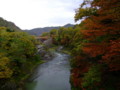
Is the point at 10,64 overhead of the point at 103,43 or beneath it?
beneath

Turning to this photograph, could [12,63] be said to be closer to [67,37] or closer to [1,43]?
[1,43]

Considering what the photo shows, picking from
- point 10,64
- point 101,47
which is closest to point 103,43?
point 101,47

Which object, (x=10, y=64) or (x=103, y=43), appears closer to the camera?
(x=103, y=43)

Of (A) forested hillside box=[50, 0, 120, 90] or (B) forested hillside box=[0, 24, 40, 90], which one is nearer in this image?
(A) forested hillside box=[50, 0, 120, 90]

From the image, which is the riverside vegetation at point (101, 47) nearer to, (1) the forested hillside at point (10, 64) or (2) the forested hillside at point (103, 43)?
(2) the forested hillside at point (103, 43)

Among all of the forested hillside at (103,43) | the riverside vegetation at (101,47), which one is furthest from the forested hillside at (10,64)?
the forested hillside at (103,43)

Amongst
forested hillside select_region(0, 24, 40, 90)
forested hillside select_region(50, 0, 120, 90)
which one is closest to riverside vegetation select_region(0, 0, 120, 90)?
forested hillside select_region(50, 0, 120, 90)

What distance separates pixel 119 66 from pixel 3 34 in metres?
19.3

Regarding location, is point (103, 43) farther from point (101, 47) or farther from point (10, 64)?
point (10, 64)

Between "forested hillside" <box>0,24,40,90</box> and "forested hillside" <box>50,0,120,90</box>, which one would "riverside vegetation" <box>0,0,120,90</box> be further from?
"forested hillside" <box>0,24,40,90</box>

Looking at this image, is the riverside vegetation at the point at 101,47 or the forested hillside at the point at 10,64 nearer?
the riverside vegetation at the point at 101,47

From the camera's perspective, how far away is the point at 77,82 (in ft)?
51.7

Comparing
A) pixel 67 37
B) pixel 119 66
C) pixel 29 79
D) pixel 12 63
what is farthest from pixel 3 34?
A: pixel 67 37

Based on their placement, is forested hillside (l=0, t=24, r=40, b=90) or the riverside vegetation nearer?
the riverside vegetation
